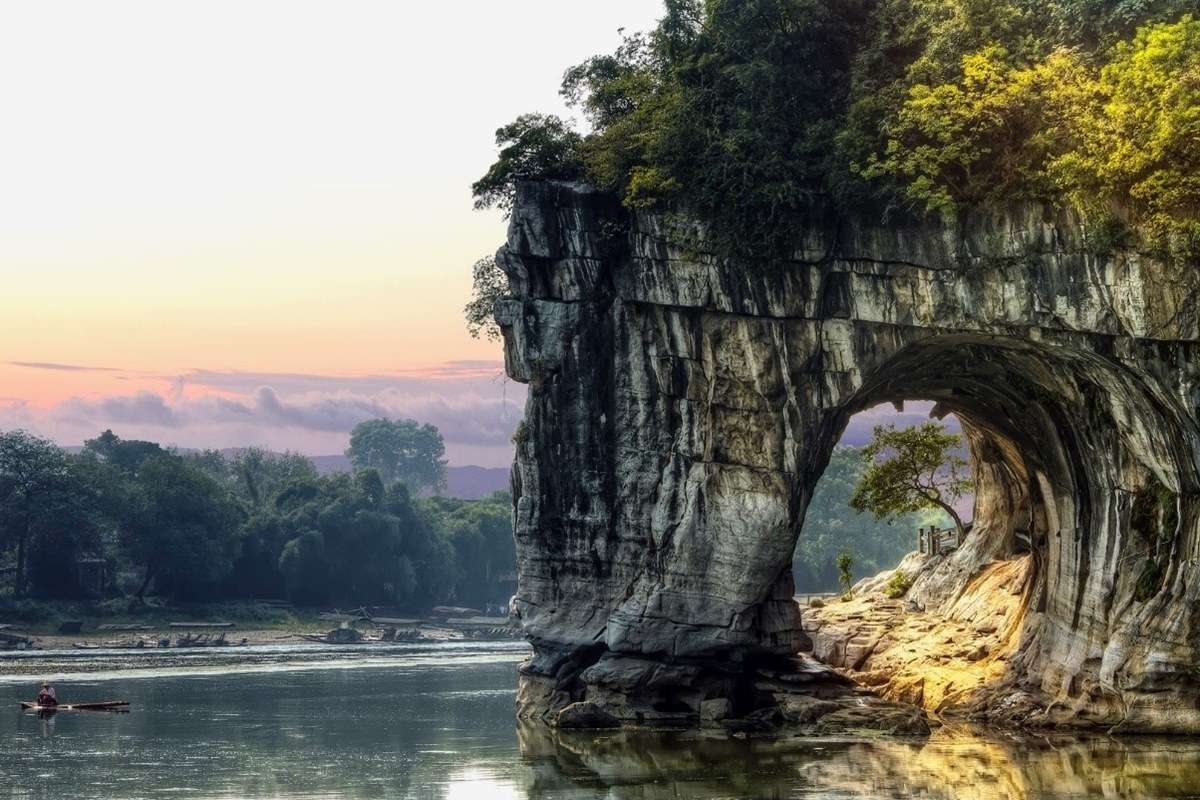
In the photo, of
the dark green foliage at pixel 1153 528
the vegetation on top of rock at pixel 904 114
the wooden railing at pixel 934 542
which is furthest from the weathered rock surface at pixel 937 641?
the vegetation on top of rock at pixel 904 114

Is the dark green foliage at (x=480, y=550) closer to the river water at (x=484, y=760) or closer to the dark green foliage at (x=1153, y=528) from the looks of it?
the river water at (x=484, y=760)

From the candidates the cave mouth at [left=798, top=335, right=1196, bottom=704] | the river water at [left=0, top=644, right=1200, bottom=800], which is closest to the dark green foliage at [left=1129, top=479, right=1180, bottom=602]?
the cave mouth at [left=798, top=335, right=1196, bottom=704]

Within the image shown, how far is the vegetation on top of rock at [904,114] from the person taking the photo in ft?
96.0

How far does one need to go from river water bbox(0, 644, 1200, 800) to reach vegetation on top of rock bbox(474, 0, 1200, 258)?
978 centimetres

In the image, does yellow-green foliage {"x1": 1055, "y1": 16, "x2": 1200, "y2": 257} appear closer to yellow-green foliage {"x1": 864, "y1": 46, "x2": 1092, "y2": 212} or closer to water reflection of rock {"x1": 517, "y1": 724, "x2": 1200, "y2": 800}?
yellow-green foliage {"x1": 864, "y1": 46, "x2": 1092, "y2": 212}

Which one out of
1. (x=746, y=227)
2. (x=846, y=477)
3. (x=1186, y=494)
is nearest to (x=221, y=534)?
(x=846, y=477)

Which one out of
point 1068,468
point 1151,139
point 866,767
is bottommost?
point 866,767

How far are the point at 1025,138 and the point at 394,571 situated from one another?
7229 centimetres

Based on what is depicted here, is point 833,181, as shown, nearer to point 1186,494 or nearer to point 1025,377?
point 1025,377

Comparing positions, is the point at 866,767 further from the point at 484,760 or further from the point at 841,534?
the point at 841,534

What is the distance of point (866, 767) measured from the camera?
29.1 m

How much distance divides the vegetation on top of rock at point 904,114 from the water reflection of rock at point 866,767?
9379mm

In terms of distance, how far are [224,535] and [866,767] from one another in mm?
63487

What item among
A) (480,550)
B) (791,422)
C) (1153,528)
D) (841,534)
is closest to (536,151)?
(791,422)
